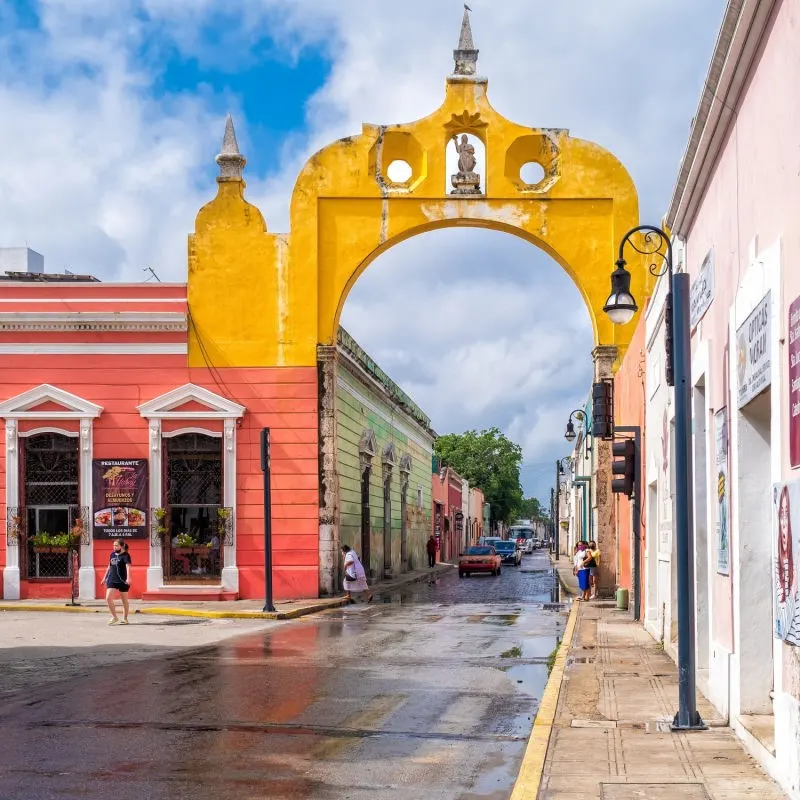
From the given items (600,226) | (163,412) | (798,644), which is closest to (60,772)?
(798,644)

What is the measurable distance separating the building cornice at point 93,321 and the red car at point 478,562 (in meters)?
21.0

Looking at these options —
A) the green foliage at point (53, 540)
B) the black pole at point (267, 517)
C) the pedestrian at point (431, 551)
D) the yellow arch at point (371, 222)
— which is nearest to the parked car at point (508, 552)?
the pedestrian at point (431, 551)

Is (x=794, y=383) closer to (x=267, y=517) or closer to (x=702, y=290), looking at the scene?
(x=702, y=290)

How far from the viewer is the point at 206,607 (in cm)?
2389

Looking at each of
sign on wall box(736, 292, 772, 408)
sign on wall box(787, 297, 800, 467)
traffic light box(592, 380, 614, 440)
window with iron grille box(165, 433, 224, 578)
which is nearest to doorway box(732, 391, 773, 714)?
sign on wall box(736, 292, 772, 408)

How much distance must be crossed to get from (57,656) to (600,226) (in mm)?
15839

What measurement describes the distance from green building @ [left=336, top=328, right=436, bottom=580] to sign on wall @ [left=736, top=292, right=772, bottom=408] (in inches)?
772

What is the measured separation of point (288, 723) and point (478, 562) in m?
35.1

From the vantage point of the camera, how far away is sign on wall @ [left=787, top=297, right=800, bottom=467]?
6629 millimetres

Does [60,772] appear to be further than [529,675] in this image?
No

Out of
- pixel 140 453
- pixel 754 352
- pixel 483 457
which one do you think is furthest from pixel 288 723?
pixel 483 457

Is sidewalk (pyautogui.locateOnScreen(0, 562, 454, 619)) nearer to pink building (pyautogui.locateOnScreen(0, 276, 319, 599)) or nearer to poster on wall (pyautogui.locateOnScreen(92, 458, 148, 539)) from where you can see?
pink building (pyautogui.locateOnScreen(0, 276, 319, 599))

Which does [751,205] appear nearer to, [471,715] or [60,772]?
[471,715]

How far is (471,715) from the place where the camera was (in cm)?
1052
